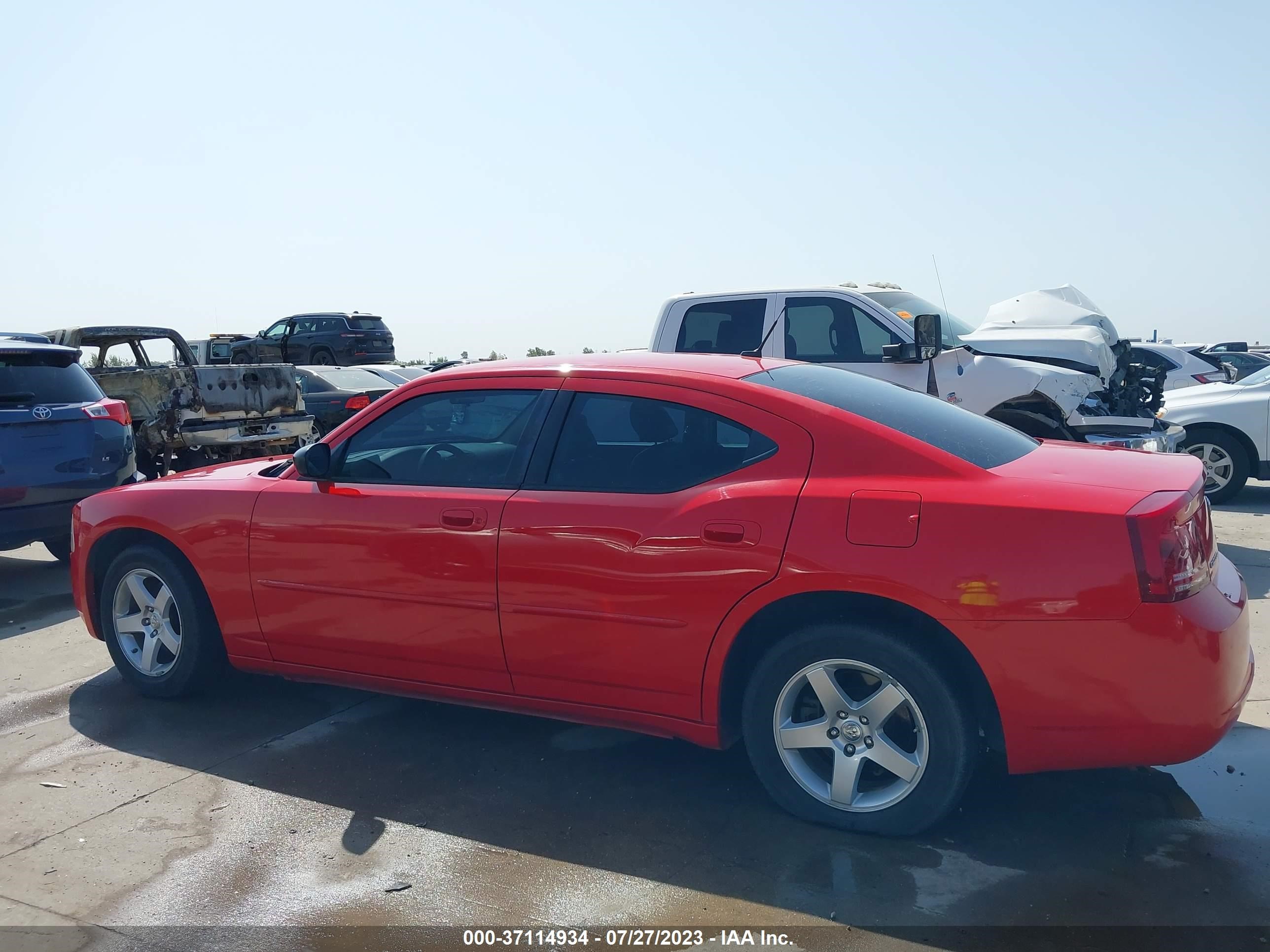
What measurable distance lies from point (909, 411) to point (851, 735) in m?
1.20

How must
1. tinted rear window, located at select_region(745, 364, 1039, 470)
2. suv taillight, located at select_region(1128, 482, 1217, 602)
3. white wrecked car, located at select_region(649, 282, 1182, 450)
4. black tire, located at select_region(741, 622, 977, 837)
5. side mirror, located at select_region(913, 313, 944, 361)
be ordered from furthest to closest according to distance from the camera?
white wrecked car, located at select_region(649, 282, 1182, 450)
side mirror, located at select_region(913, 313, 944, 361)
tinted rear window, located at select_region(745, 364, 1039, 470)
black tire, located at select_region(741, 622, 977, 837)
suv taillight, located at select_region(1128, 482, 1217, 602)

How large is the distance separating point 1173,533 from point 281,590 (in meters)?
3.34

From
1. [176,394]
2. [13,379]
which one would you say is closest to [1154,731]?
[13,379]

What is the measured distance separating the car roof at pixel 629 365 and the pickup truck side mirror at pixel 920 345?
3912 millimetres

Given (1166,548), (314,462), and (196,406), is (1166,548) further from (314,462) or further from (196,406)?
(196,406)

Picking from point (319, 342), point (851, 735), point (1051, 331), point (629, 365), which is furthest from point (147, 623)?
point (319, 342)

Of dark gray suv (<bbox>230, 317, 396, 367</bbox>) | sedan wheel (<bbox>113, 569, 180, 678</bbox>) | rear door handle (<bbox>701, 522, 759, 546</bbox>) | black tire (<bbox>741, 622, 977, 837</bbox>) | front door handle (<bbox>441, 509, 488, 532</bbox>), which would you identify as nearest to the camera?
black tire (<bbox>741, 622, 977, 837</bbox>)

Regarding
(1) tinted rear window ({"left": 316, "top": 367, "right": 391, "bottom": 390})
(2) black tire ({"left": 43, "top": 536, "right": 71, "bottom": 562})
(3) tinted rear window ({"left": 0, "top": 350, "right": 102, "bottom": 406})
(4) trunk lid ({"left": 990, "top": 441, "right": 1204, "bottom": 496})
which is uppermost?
(3) tinted rear window ({"left": 0, "top": 350, "right": 102, "bottom": 406})

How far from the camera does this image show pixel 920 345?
8016 millimetres

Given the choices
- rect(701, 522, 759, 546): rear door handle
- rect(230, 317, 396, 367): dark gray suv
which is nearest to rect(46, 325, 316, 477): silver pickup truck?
rect(701, 522, 759, 546): rear door handle

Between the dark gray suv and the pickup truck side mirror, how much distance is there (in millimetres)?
20674

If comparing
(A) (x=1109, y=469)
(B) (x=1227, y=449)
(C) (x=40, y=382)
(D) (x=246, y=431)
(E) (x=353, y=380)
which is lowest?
(B) (x=1227, y=449)

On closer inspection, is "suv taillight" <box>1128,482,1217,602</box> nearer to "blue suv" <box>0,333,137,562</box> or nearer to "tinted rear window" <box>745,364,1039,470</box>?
"tinted rear window" <box>745,364,1039,470</box>

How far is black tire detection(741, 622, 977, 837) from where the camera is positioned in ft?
10.8
